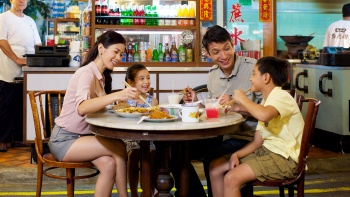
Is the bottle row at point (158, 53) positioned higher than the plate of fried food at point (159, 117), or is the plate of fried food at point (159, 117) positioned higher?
the bottle row at point (158, 53)

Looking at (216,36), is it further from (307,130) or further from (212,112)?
(307,130)

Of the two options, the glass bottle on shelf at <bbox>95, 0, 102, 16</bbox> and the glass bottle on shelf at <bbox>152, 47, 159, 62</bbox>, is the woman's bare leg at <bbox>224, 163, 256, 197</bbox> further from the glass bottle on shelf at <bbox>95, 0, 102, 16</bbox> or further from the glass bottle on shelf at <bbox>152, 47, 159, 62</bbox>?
the glass bottle on shelf at <bbox>95, 0, 102, 16</bbox>

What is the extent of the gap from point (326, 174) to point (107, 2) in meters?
3.75

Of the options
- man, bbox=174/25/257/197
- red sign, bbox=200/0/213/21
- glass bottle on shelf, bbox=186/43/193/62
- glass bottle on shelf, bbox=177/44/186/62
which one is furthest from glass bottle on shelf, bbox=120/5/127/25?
man, bbox=174/25/257/197

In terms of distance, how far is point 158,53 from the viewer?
290 inches

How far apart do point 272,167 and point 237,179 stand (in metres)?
0.23

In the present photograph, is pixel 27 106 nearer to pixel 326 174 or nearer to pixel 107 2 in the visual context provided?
pixel 107 2

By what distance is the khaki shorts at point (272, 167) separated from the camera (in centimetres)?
315

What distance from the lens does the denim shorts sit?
3559mm

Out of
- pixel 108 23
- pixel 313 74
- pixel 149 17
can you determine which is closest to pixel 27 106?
pixel 108 23

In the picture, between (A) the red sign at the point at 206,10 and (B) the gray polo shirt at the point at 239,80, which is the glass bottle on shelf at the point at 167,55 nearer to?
(A) the red sign at the point at 206,10

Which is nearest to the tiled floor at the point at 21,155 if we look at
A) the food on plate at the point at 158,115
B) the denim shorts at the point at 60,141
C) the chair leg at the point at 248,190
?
the denim shorts at the point at 60,141

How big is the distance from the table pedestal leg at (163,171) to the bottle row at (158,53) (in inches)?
156

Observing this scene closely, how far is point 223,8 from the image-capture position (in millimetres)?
7758
